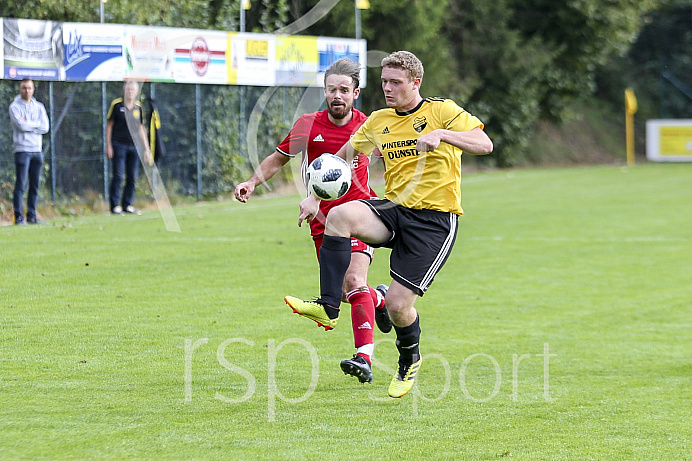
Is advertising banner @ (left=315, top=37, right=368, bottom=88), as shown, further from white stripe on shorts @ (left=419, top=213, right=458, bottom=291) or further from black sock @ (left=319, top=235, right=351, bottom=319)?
black sock @ (left=319, top=235, right=351, bottom=319)

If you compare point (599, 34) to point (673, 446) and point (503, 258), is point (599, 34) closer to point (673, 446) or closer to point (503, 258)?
point (503, 258)

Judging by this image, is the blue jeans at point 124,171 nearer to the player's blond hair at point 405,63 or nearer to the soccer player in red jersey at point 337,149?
the soccer player in red jersey at point 337,149

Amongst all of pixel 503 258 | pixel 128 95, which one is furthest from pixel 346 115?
pixel 128 95

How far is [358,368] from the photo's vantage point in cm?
627

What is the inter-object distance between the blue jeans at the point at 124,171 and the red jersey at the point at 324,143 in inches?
414

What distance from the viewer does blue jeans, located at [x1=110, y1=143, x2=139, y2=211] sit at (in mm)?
17078

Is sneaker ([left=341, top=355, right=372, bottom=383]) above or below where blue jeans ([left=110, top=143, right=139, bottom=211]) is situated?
below

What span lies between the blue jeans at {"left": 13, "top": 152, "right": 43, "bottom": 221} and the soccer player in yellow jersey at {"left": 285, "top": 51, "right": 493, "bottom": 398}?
1018 cm

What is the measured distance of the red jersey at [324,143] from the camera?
23.2 ft

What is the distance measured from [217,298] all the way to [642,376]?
14.2ft

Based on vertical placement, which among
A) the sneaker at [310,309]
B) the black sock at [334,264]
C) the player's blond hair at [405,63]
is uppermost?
the player's blond hair at [405,63]

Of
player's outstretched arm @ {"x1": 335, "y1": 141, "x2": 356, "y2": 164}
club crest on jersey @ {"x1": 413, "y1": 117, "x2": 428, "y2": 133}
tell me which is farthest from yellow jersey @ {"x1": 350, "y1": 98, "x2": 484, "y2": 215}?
player's outstretched arm @ {"x1": 335, "y1": 141, "x2": 356, "y2": 164}

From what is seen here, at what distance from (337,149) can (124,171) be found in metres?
11.5

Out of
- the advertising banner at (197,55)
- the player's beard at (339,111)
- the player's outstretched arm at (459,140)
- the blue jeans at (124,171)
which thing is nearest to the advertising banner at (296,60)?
the advertising banner at (197,55)
